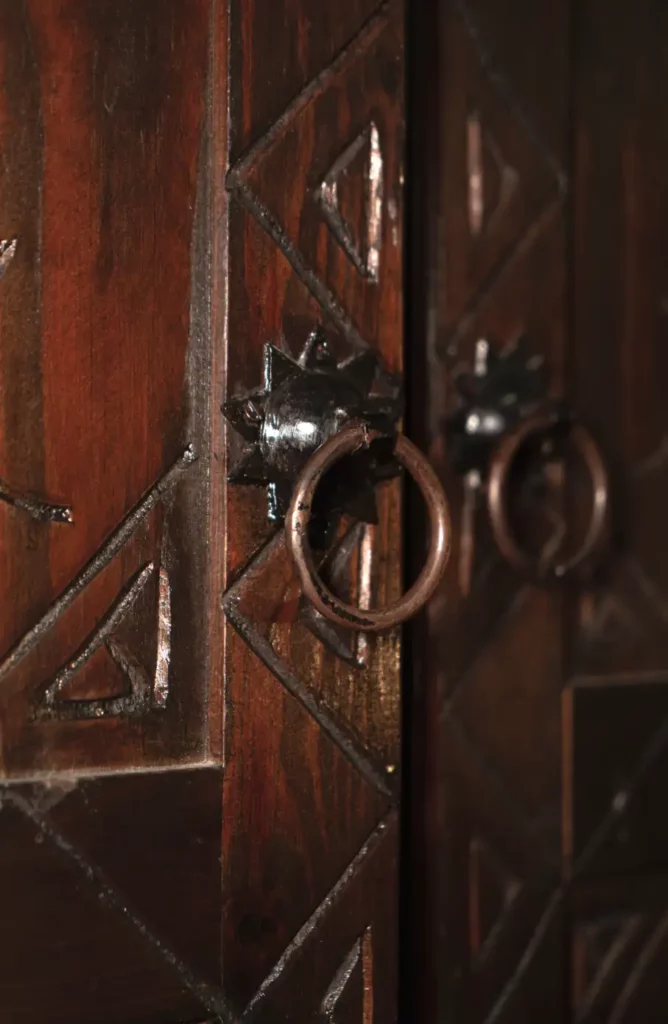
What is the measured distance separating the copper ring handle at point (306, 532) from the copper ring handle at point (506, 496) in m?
0.15

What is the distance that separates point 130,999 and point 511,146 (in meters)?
0.68

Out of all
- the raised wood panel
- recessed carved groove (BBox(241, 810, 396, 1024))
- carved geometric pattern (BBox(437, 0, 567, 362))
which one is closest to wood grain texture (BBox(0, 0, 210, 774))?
recessed carved groove (BBox(241, 810, 396, 1024))

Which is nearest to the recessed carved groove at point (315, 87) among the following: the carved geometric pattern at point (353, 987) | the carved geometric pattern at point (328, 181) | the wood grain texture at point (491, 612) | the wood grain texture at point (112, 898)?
the carved geometric pattern at point (328, 181)

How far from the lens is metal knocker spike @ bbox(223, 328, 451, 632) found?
58 cm

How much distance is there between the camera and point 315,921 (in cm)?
65

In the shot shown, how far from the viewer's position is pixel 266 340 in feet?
2.07

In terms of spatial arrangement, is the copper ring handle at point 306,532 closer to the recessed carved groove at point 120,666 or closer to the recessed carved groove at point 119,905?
the recessed carved groove at point 120,666

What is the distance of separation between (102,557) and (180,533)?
51 mm

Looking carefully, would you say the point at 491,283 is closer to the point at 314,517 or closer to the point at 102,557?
the point at 314,517

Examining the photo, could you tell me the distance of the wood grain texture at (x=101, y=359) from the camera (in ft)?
1.90

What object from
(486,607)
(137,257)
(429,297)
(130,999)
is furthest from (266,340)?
(130,999)

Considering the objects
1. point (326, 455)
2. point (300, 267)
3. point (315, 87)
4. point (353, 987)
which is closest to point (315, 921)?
point (353, 987)

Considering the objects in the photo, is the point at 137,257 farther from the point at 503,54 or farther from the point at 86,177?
the point at 503,54

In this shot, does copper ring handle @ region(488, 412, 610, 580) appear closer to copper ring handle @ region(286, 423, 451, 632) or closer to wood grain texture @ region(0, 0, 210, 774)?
copper ring handle @ region(286, 423, 451, 632)
